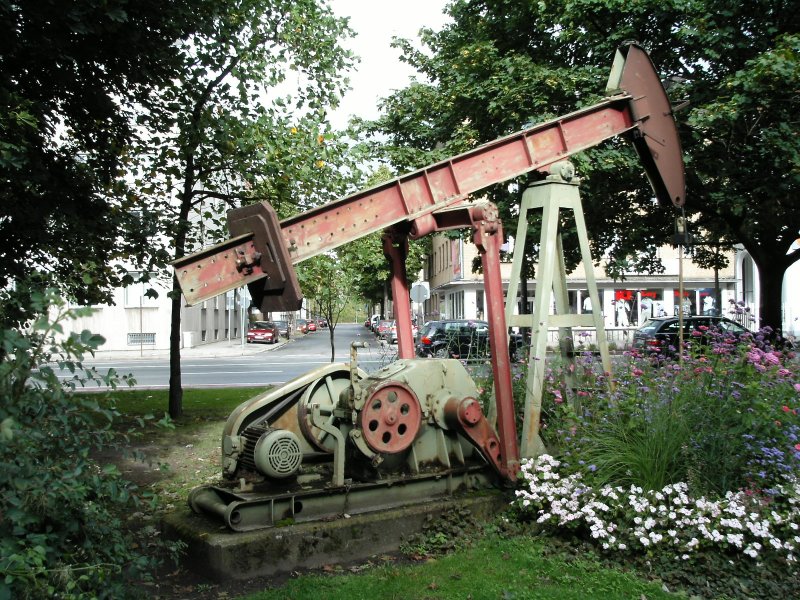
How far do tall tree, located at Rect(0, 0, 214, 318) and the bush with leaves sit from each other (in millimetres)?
3980

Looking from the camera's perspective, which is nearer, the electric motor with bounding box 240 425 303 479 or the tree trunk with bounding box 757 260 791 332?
the electric motor with bounding box 240 425 303 479

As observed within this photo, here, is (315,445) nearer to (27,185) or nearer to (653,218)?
(27,185)

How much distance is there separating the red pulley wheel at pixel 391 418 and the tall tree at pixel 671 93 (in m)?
8.82

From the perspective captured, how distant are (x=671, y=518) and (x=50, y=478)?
4307 mm

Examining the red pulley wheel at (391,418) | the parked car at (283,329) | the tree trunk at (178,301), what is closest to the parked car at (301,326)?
the parked car at (283,329)

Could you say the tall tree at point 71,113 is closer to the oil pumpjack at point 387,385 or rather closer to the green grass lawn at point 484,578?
the oil pumpjack at point 387,385

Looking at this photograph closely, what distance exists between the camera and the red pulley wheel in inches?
226

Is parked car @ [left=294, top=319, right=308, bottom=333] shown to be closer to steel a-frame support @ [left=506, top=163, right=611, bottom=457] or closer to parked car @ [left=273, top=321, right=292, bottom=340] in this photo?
parked car @ [left=273, top=321, right=292, bottom=340]

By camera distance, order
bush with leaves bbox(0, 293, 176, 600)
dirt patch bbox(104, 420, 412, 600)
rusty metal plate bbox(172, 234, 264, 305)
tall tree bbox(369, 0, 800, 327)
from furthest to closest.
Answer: tall tree bbox(369, 0, 800, 327), dirt patch bbox(104, 420, 412, 600), rusty metal plate bbox(172, 234, 264, 305), bush with leaves bbox(0, 293, 176, 600)

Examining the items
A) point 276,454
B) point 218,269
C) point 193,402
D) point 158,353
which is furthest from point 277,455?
point 158,353

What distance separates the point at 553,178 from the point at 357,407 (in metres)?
3.19

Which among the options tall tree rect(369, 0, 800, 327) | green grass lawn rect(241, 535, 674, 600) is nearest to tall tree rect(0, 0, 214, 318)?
green grass lawn rect(241, 535, 674, 600)

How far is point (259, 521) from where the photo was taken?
5367mm

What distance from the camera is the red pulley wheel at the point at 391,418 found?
18.8ft
